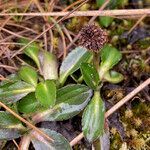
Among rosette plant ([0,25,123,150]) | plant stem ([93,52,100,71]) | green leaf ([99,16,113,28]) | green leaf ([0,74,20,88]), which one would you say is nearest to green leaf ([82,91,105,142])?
rosette plant ([0,25,123,150])

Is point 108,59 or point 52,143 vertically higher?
point 108,59

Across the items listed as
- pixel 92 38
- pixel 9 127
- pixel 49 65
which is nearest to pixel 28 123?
pixel 9 127

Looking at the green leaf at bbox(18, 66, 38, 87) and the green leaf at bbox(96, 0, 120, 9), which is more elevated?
the green leaf at bbox(96, 0, 120, 9)

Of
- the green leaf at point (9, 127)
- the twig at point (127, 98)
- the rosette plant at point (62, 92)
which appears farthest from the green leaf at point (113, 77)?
the green leaf at point (9, 127)

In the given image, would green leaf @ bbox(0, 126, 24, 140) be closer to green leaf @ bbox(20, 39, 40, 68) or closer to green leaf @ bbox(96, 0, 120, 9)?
green leaf @ bbox(20, 39, 40, 68)

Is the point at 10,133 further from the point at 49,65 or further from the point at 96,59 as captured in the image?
the point at 96,59

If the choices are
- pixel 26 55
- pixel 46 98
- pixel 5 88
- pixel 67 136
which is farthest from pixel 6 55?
pixel 67 136
